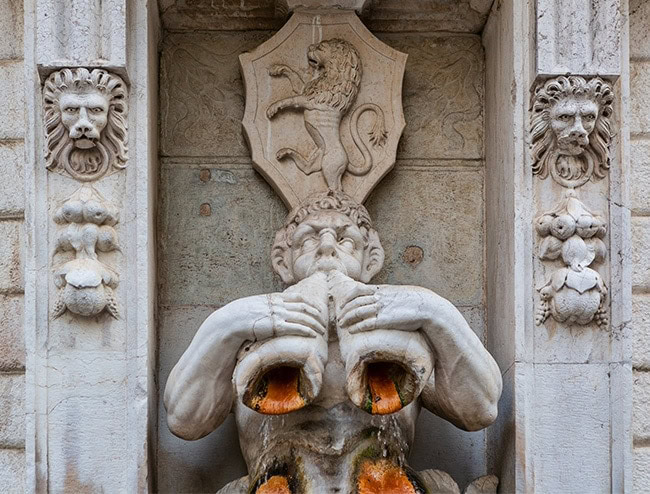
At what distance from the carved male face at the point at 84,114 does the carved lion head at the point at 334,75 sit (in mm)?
985

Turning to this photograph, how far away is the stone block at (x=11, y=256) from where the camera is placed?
6781mm

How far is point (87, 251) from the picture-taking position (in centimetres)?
633

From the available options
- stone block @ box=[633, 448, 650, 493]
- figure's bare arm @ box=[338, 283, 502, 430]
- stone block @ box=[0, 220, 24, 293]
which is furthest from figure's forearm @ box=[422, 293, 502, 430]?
stone block @ box=[0, 220, 24, 293]

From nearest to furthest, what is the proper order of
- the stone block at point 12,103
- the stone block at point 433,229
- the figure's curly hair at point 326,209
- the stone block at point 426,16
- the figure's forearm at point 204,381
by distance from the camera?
the figure's forearm at point 204,381 < the figure's curly hair at point 326,209 < the stone block at point 12,103 < the stone block at point 433,229 < the stone block at point 426,16

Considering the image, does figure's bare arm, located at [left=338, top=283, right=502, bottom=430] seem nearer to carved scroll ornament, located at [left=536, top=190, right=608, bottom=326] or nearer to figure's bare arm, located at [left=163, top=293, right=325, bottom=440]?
figure's bare arm, located at [left=163, top=293, right=325, bottom=440]

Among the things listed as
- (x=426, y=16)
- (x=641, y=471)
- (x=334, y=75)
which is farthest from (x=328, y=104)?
(x=641, y=471)

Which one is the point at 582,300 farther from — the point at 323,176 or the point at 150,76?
the point at 150,76

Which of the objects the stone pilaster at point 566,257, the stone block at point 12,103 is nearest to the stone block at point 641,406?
the stone pilaster at point 566,257

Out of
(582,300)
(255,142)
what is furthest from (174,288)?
(582,300)

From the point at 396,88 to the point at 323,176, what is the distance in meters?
0.47

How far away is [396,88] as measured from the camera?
707 cm

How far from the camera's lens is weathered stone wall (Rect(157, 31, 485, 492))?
23.0 feet

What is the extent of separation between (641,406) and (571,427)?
0.57 metres

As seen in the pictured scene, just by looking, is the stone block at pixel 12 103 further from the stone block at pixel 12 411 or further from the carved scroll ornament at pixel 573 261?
the carved scroll ornament at pixel 573 261
